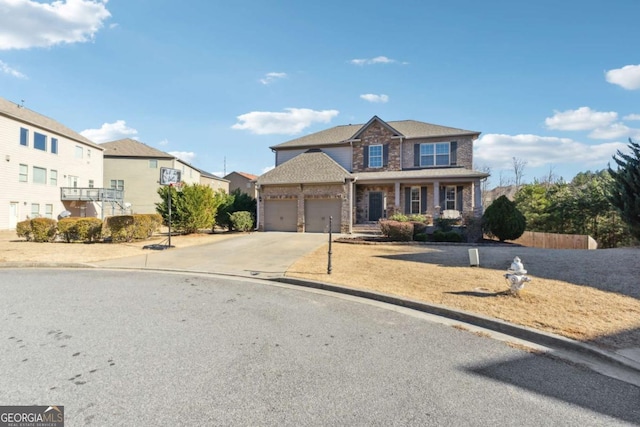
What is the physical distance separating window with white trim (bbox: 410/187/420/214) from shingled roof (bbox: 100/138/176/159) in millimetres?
28136

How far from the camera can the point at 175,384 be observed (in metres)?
3.14

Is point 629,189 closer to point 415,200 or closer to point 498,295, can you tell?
point 498,295

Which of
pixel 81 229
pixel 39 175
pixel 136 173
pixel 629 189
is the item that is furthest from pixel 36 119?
pixel 629 189

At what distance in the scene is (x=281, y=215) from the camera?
2131cm

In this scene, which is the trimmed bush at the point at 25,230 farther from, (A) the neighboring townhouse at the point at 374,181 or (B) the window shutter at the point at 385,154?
(B) the window shutter at the point at 385,154

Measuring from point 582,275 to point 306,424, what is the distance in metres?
8.03

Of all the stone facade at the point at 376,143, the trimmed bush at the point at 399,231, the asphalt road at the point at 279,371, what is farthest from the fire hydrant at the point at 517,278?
the stone facade at the point at 376,143

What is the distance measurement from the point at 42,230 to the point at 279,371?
55.1 feet

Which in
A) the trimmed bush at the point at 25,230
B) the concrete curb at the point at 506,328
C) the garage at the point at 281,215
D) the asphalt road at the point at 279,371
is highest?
the garage at the point at 281,215

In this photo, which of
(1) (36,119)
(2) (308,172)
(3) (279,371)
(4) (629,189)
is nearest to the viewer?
(3) (279,371)

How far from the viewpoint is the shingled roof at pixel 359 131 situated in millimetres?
22386

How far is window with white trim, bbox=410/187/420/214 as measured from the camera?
21750 millimetres

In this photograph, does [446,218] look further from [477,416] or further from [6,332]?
[6,332]

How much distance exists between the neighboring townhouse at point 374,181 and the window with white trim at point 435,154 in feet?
0.21
